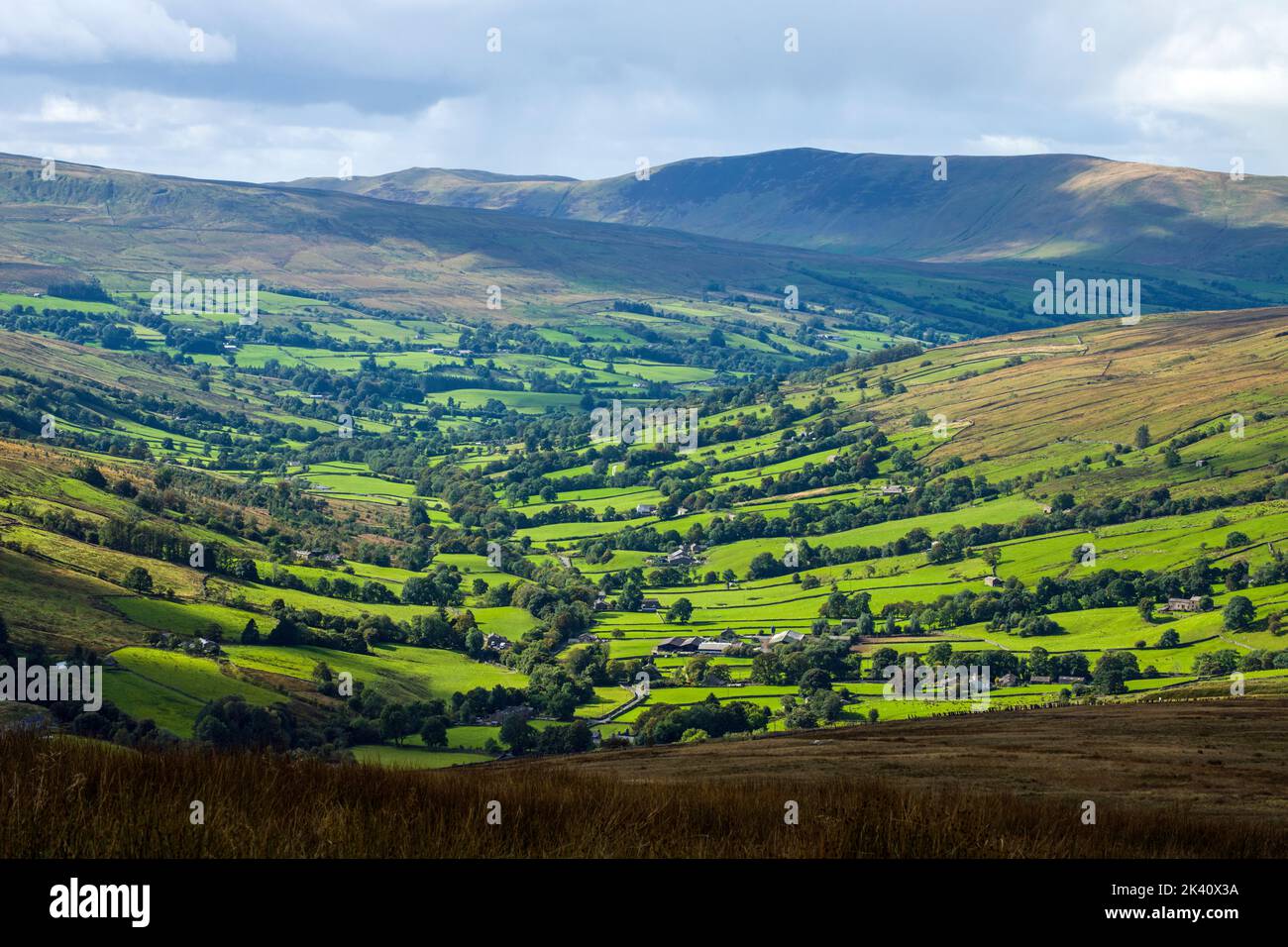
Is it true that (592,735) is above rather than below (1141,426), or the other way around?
below

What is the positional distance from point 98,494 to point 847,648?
68.7 metres

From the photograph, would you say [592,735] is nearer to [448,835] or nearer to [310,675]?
[310,675]

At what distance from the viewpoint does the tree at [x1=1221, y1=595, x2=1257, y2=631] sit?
8138 cm

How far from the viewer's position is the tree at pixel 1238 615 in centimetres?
8138

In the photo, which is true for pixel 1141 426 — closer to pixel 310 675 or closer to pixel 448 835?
pixel 310 675

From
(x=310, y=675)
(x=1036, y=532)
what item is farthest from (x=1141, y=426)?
(x=310, y=675)

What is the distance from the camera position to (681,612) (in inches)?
4114

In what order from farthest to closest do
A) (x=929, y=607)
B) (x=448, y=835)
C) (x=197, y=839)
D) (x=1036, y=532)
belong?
(x=1036, y=532), (x=929, y=607), (x=448, y=835), (x=197, y=839)

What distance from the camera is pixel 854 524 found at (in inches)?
5394

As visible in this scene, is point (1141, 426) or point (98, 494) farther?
point (1141, 426)

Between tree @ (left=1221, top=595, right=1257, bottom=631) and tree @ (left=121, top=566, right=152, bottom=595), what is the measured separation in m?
74.5

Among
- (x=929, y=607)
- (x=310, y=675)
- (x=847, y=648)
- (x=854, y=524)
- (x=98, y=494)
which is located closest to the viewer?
(x=310, y=675)

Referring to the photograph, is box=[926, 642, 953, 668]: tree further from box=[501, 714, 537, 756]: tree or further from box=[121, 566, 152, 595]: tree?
box=[121, 566, 152, 595]: tree
